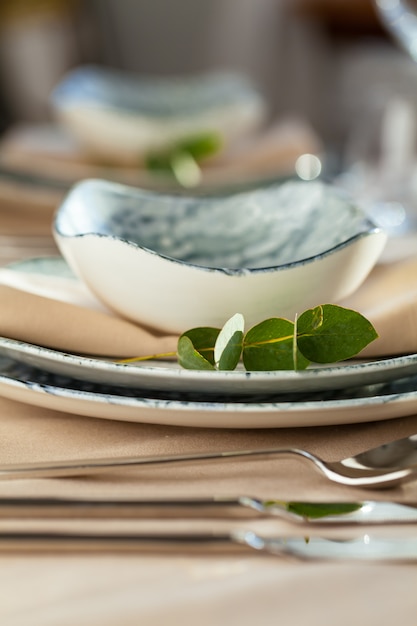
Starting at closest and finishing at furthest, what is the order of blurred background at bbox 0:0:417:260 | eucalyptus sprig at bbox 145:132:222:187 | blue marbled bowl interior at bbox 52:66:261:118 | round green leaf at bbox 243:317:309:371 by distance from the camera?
round green leaf at bbox 243:317:309:371
eucalyptus sprig at bbox 145:132:222:187
blue marbled bowl interior at bbox 52:66:261:118
blurred background at bbox 0:0:417:260

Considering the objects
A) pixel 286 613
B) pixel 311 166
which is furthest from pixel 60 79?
pixel 286 613

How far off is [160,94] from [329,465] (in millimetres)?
1075

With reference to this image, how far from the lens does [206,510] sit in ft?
1.08

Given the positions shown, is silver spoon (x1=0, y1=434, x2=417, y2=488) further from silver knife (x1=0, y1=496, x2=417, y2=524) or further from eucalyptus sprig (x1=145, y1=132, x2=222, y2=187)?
eucalyptus sprig (x1=145, y1=132, x2=222, y2=187)

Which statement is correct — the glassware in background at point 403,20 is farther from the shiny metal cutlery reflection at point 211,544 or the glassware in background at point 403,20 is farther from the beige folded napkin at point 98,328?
the shiny metal cutlery reflection at point 211,544

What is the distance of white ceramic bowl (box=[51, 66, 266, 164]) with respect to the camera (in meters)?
1.03

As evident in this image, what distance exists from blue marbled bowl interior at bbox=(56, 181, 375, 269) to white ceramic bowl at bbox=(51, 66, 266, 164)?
0.45 metres

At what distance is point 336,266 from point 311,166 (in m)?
0.54

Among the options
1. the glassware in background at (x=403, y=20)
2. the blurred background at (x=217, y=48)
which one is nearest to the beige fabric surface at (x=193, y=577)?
the glassware in background at (x=403, y=20)

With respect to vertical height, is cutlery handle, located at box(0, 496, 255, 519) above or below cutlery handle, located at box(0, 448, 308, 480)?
below

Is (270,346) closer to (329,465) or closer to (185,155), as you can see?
(329,465)

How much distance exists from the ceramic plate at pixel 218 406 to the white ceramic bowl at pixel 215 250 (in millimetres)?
63

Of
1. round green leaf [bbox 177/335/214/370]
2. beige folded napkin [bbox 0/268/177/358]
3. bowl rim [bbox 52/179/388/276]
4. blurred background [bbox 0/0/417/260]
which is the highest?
blurred background [bbox 0/0/417/260]

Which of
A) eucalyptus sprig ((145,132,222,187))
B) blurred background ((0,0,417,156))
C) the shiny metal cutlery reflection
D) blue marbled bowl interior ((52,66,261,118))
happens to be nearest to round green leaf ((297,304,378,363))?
the shiny metal cutlery reflection
